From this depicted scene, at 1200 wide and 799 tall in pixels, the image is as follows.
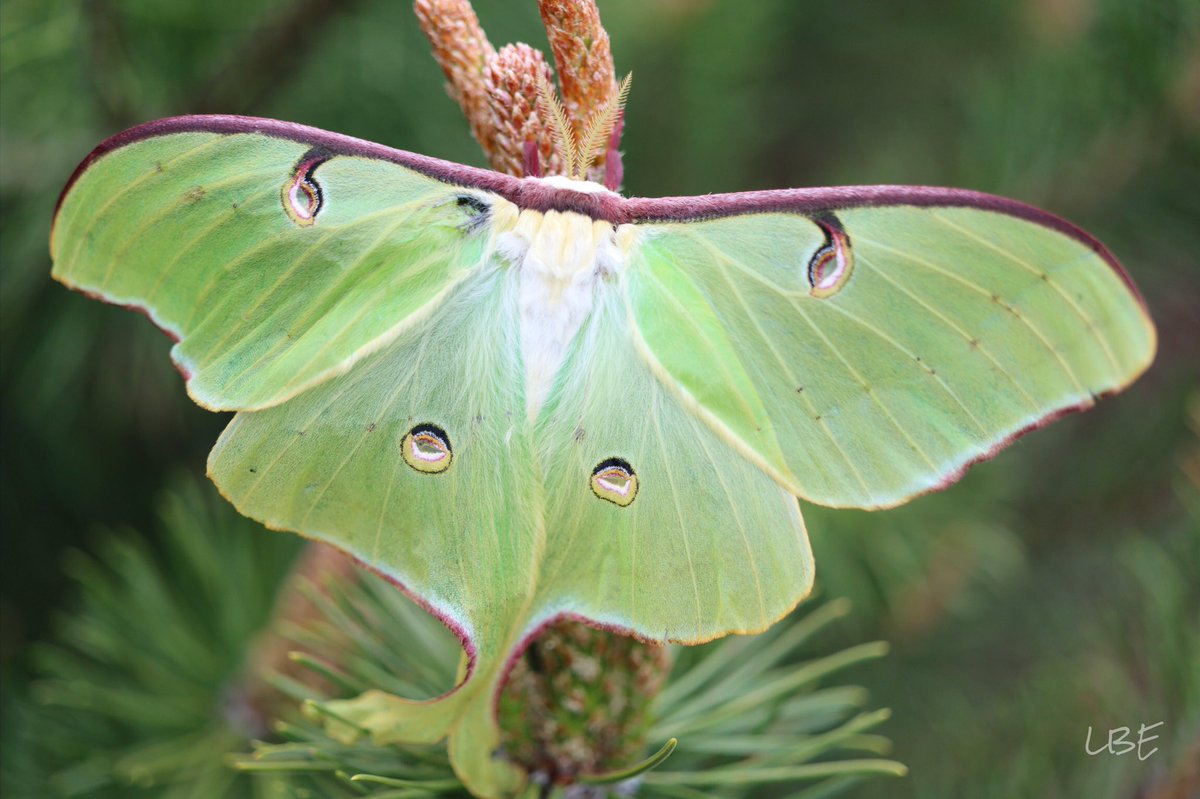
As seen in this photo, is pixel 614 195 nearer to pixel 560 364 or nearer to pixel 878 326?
pixel 560 364

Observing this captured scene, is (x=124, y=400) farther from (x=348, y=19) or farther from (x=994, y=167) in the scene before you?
(x=994, y=167)

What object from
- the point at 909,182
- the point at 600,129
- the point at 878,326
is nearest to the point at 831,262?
the point at 878,326

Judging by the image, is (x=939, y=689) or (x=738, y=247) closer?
(x=738, y=247)

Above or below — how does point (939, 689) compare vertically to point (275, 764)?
below

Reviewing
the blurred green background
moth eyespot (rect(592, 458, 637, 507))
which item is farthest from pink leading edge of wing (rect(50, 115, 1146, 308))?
the blurred green background

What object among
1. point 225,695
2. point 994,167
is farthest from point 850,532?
point 225,695

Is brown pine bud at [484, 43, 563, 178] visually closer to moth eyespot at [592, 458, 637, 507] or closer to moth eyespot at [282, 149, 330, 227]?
moth eyespot at [282, 149, 330, 227]
